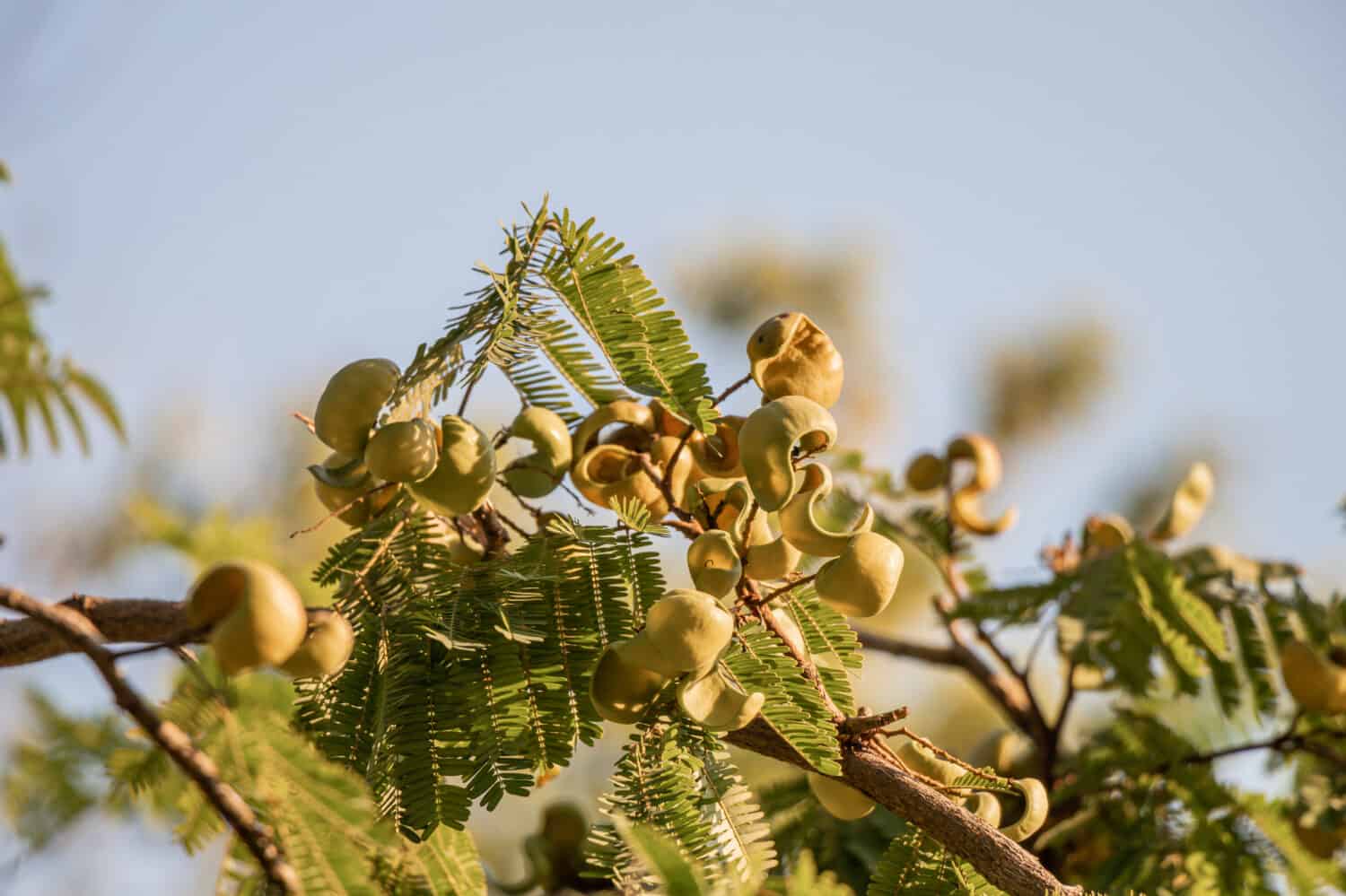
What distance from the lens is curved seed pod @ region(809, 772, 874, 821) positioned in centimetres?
120

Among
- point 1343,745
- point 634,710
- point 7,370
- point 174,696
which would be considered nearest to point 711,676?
point 634,710

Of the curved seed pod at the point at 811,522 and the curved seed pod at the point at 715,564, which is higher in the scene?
the curved seed pod at the point at 811,522

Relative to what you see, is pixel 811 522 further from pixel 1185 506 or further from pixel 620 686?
pixel 1185 506

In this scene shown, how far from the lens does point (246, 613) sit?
0.76 m

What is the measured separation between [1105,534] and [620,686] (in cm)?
149

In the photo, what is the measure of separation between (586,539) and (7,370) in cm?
53

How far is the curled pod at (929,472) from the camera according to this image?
97.8 inches

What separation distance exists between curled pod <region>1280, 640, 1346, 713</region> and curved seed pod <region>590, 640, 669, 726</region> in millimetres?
1303

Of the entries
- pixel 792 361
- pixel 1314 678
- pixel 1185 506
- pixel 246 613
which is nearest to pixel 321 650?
pixel 246 613

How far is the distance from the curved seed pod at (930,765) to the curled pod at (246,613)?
67 cm

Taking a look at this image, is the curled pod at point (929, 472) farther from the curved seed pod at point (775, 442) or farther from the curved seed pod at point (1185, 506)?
the curved seed pod at point (775, 442)

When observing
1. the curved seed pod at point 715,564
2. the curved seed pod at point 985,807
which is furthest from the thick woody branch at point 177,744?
the curved seed pod at point 985,807

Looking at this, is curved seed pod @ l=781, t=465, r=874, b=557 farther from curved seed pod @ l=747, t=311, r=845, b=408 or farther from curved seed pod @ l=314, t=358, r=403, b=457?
curved seed pod @ l=314, t=358, r=403, b=457

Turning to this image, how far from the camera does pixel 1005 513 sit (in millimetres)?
2498
